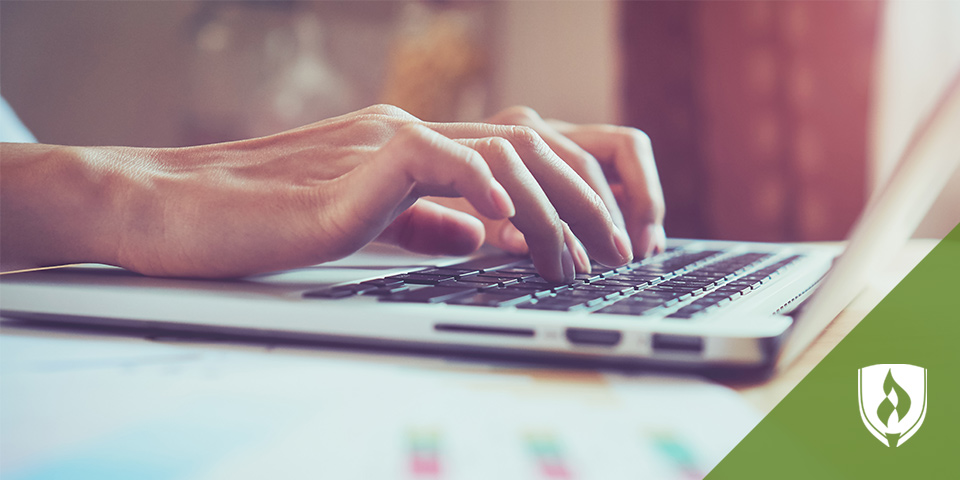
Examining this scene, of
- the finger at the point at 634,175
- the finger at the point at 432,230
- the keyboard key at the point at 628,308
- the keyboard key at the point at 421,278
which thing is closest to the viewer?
the keyboard key at the point at 628,308

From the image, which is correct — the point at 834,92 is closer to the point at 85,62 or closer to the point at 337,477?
the point at 85,62

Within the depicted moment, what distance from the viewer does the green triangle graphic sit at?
22cm

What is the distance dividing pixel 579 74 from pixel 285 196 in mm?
2232

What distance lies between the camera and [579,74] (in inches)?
101

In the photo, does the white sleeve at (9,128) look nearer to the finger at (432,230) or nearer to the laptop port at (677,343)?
the finger at (432,230)

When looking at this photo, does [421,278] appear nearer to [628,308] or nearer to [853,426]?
[628,308]

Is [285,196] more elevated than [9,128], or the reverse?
[9,128]

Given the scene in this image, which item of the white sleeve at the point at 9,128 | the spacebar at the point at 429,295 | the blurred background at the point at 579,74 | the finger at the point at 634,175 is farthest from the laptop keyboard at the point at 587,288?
the blurred background at the point at 579,74

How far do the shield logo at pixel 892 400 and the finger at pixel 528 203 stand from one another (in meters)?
0.20

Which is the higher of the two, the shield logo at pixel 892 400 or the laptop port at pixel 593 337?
the laptop port at pixel 593 337

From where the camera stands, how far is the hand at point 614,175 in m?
0.69

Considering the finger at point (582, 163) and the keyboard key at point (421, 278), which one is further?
the finger at point (582, 163)

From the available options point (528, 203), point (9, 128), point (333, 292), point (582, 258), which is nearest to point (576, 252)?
point (582, 258)

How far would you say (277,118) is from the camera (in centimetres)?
254
